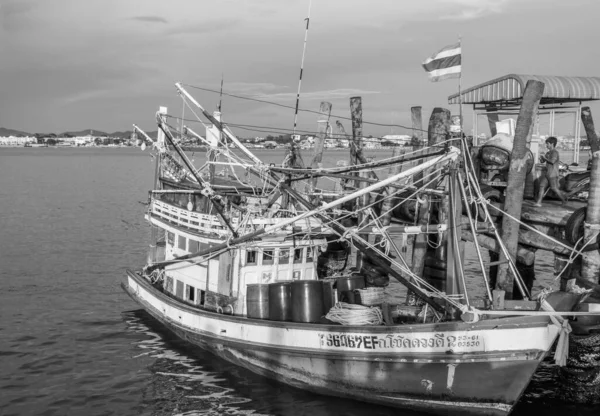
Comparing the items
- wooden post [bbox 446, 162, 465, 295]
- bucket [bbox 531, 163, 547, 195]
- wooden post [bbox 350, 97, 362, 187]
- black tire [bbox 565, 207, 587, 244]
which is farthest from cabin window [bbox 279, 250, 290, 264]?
wooden post [bbox 350, 97, 362, 187]

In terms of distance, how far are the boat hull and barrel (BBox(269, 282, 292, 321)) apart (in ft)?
1.34

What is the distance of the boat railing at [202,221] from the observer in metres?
16.1

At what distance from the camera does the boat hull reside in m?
12.3

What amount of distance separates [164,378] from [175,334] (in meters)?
3.45

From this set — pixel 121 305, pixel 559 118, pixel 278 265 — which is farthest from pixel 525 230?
pixel 121 305

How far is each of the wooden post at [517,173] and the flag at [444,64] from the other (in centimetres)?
370

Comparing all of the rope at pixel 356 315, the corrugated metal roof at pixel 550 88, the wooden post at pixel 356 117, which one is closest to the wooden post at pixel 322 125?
the wooden post at pixel 356 117

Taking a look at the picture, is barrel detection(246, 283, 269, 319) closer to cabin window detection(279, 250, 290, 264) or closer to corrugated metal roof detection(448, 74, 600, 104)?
cabin window detection(279, 250, 290, 264)

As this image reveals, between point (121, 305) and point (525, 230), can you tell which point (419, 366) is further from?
point (121, 305)

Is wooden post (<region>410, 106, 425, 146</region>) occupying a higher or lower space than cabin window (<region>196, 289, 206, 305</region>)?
higher

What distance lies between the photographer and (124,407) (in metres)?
14.8

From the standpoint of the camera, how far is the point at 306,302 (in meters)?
15.2

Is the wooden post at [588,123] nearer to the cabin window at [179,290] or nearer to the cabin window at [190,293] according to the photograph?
the cabin window at [190,293]

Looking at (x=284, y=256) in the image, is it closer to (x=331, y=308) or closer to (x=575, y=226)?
(x=331, y=308)
